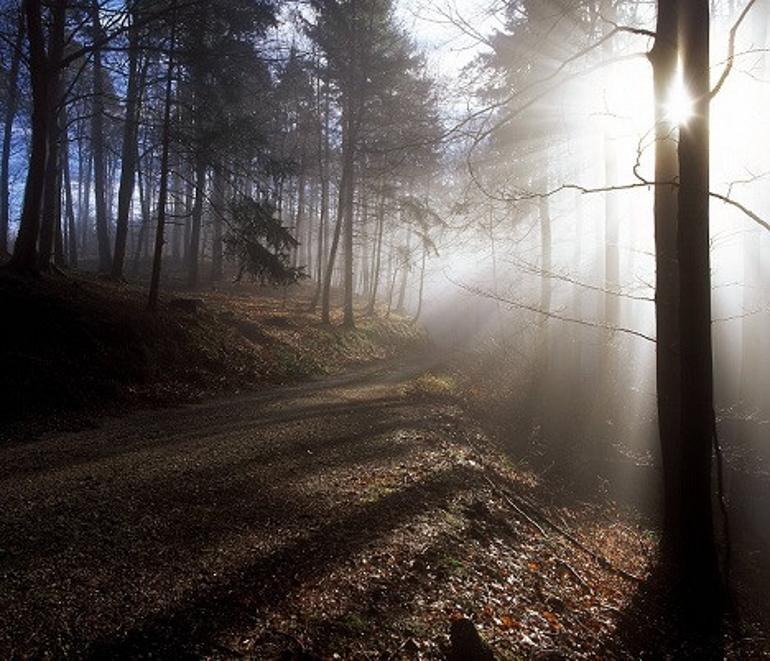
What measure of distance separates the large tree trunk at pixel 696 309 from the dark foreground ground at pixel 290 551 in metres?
0.87

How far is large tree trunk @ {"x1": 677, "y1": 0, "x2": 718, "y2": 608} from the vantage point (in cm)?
459

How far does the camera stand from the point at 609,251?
15719mm

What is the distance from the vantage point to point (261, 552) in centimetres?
431

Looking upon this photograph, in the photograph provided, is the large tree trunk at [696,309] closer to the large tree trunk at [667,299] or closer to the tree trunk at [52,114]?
the large tree trunk at [667,299]

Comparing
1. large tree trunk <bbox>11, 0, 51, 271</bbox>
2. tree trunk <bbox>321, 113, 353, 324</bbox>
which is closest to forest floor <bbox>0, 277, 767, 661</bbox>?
large tree trunk <bbox>11, 0, 51, 271</bbox>

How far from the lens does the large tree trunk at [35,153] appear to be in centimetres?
1089

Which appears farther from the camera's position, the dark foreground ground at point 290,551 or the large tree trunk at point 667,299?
the large tree trunk at point 667,299

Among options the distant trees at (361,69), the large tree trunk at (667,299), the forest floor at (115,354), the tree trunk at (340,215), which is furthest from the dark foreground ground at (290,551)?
the distant trees at (361,69)

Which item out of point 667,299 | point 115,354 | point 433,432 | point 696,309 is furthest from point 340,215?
point 696,309

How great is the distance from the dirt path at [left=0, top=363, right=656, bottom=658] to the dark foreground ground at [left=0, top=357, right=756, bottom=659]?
0.02 metres

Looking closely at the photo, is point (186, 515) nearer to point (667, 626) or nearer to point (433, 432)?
point (667, 626)

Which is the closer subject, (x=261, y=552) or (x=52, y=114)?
(x=261, y=552)

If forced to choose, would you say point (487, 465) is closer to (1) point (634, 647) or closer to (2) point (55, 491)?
(1) point (634, 647)

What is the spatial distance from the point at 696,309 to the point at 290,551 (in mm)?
4273
